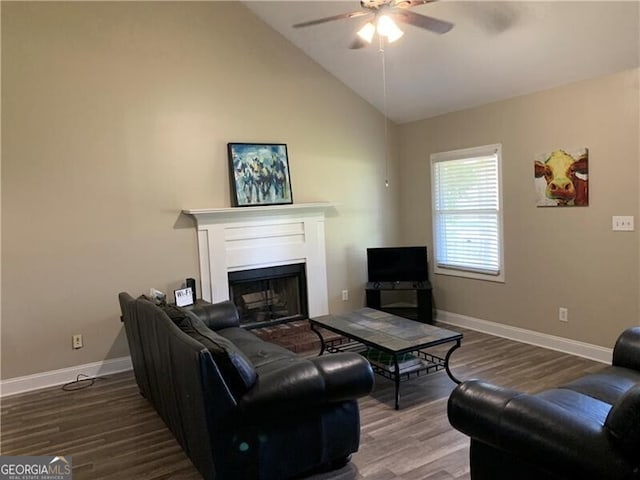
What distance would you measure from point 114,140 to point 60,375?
7.02ft

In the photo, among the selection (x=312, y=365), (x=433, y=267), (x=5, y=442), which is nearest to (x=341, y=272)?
(x=433, y=267)

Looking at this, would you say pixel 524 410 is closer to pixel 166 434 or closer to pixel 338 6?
pixel 166 434

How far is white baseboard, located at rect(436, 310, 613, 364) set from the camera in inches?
164

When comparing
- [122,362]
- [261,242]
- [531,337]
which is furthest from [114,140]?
[531,337]

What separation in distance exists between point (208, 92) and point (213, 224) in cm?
133

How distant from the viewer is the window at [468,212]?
196 inches

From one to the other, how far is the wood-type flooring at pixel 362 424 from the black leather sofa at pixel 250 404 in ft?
0.77

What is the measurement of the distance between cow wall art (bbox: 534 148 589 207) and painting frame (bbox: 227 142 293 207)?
253cm

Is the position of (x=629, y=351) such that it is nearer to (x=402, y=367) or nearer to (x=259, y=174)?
(x=402, y=367)

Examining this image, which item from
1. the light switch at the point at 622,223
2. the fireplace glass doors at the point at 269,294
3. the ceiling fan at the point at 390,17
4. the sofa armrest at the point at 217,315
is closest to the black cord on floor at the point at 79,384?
the sofa armrest at the point at 217,315

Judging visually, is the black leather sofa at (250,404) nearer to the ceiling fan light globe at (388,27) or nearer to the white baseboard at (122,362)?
the white baseboard at (122,362)

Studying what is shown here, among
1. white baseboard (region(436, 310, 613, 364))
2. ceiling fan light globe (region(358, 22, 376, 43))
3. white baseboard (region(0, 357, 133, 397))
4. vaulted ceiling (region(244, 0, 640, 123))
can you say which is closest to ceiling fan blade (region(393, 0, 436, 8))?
ceiling fan light globe (region(358, 22, 376, 43))

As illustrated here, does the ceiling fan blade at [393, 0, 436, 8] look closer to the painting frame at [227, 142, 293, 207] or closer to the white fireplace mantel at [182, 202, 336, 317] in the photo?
the painting frame at [227, 142, 293, 207]

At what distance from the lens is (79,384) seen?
414 cm
